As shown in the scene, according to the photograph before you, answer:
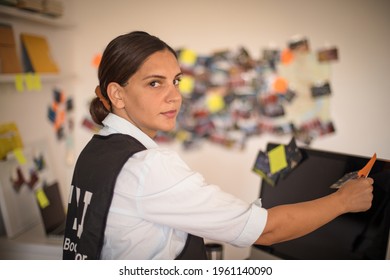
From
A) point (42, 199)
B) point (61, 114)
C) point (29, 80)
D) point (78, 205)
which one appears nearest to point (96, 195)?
point (78, 205)

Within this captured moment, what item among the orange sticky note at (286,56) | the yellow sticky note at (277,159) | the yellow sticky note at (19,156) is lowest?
the yellow sticky note at (19,156)

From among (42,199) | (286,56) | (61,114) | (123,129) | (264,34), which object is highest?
(264,34)

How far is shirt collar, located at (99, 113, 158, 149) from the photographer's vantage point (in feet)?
3.39

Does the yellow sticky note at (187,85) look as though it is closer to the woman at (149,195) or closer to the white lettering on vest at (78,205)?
the woman at (149,195)

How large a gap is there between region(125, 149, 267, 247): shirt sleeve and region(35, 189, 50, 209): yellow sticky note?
0.96 metres

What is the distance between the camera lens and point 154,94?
1024mm

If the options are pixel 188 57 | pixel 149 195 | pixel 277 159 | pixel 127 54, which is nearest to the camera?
pixel 149 195

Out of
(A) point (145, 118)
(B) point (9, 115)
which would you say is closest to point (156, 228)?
(A) point (145, 118)

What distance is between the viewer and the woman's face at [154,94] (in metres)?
1.01

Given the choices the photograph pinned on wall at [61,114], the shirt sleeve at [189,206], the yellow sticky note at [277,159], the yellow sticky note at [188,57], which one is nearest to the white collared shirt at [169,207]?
the shirt sleeve at [189,206]

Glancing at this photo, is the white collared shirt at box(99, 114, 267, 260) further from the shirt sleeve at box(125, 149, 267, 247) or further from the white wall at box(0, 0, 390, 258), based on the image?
the white wall at box(0, 0, 390, 258)

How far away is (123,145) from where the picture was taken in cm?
96

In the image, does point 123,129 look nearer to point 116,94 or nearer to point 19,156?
point 116,94

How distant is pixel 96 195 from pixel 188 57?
1.49 meters
